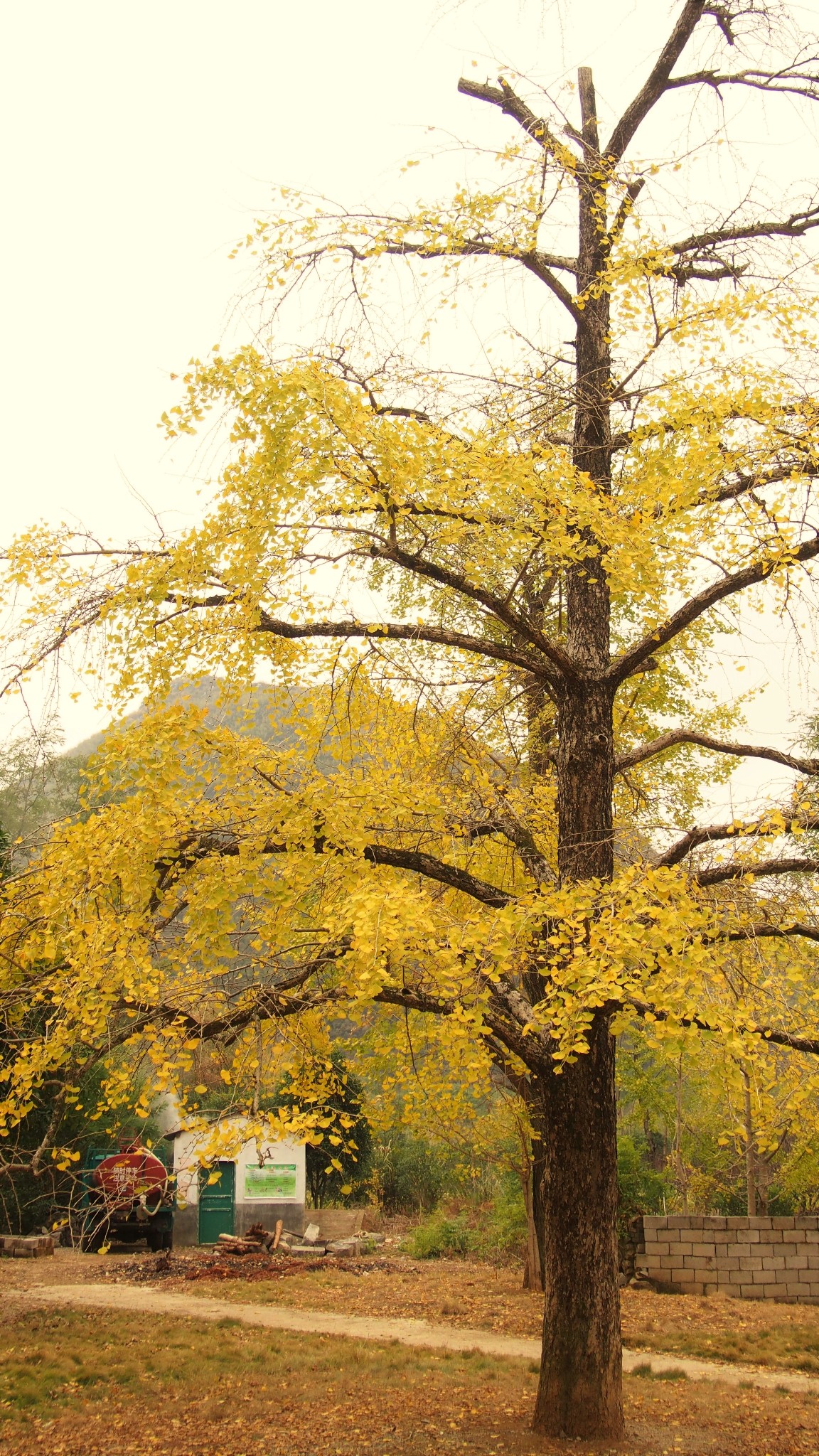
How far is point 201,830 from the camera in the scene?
20.8ft

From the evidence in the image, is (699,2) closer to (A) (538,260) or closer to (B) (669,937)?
(A) (538,260)

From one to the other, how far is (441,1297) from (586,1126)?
28.3ft

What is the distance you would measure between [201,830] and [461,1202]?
833 inches

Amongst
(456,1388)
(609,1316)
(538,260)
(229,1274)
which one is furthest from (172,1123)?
(538,260)

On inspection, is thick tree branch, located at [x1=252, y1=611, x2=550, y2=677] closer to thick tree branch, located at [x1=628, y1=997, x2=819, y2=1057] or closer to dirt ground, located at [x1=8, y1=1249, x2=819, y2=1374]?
thick tree branch, located at [x1=628, y1=997, x2=819, y2=1057]

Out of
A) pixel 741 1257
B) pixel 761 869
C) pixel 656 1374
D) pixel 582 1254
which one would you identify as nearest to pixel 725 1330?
pixel 741 1257

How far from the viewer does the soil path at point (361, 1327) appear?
938cm

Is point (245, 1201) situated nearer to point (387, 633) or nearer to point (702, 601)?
point (387, 633)

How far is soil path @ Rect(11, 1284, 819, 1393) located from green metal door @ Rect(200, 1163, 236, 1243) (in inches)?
202

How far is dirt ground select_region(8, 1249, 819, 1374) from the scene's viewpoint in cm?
1064

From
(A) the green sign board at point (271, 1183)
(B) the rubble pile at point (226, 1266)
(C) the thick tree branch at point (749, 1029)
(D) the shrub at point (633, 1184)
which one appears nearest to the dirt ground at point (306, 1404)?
(C) the thick tree branch at point (749, 1029)

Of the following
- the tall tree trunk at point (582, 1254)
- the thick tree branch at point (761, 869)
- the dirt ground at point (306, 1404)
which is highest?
the thick tree branch at point (761, 869)

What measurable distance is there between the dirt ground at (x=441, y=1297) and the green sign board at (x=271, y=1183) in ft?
5.66

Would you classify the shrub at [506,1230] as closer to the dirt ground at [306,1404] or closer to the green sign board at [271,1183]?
the green sign board at [271,1183]
